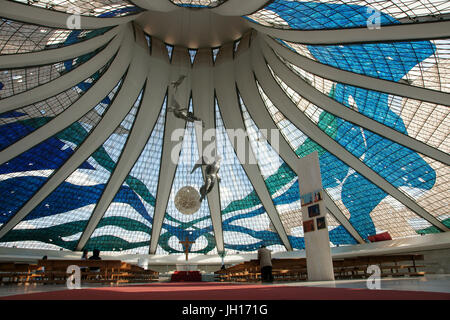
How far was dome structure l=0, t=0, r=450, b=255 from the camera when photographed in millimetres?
16266

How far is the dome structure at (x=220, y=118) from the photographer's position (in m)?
16.3

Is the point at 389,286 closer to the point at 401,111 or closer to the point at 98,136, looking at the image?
the point at 401,111

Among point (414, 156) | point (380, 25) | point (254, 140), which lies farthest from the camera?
point (254, 140)

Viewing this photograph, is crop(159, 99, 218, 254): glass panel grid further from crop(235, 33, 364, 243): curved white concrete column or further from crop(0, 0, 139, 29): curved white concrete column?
crop(0, 0, 139, 29): curved white concrete column

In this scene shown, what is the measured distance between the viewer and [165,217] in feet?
112

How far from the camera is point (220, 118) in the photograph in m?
30.2

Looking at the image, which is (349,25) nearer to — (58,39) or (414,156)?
(414,156)

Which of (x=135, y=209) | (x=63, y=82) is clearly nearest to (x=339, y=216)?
(x=135, y=209)

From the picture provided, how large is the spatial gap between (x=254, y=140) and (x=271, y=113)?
137 inches

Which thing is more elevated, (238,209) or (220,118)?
(220,118)

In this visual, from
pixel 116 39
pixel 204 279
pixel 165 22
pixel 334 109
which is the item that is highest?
pixel 165 22

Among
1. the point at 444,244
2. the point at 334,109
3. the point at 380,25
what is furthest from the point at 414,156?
the point at 380,25

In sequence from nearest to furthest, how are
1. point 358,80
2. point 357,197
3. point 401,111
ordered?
point 358,80 < point 401,111 < point 357,197

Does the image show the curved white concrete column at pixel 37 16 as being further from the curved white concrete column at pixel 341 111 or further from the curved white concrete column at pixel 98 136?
the curved white concrete column at pixel 341 111
